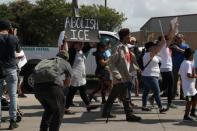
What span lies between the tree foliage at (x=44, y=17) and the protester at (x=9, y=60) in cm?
4292

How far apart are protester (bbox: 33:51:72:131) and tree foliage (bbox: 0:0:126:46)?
44.1 m

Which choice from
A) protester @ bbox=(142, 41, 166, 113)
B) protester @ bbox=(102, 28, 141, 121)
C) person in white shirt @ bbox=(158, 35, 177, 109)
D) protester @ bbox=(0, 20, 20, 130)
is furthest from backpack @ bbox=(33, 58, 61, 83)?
person in white shirt @ bbox=(158, 35, 177, 109)

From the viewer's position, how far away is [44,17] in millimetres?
57125

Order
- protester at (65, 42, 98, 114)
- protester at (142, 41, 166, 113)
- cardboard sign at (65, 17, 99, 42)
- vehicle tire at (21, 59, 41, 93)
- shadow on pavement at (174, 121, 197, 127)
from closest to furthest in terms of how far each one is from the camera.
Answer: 1. shadow on pavement at (174, 121, 197, 127)
2. protester at (142, 41, 166, 113)
3. protester at (65, 42, 98, 114)
4. cardboard sign at (65, 17, 99, 42)
5. vehicle tire at (21, 59, 41, 93)

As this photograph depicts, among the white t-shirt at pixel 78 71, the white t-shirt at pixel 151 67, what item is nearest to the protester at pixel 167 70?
the white t-shirt at pixel 151 67

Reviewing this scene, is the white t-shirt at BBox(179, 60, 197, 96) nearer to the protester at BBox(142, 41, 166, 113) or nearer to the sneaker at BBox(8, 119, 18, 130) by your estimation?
the protester at BBox(142, 41, 166, 113)

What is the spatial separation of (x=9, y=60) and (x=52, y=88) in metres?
1.45

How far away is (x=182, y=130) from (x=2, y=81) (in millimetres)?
3263

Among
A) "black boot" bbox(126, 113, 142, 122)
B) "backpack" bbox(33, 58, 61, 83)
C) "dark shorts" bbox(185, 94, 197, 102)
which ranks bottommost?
"black boot" bbox(126, 113, 142, 122)

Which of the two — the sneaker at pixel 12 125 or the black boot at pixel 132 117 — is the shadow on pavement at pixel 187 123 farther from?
the sneaker at pixel 12 125

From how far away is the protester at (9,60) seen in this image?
9.14 metres

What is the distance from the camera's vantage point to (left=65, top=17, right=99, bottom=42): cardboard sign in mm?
11883

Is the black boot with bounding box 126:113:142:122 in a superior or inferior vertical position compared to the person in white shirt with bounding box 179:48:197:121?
inferior

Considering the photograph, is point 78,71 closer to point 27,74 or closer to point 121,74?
point 121,74
